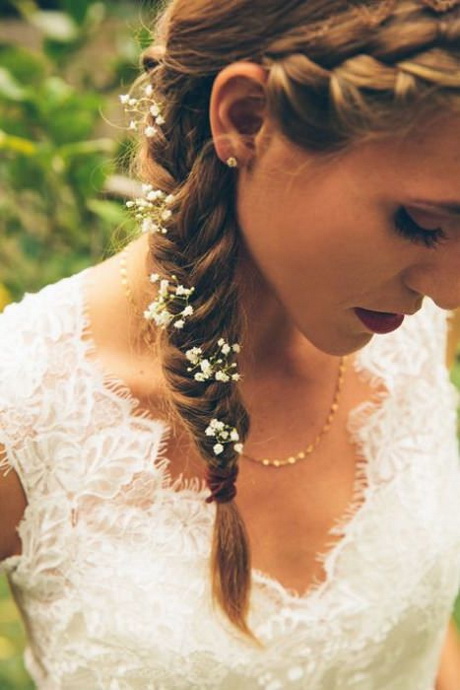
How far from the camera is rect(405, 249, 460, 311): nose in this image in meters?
1.38

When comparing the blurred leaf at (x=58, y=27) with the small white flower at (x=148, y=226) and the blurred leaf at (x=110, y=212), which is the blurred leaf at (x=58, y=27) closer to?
the blurred leaf at (x=110, y=212)

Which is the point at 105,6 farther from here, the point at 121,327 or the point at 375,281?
the point at 375,281

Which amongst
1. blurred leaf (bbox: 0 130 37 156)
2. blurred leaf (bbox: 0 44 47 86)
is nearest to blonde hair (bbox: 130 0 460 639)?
blurred leaf (bbox: 0 130 37 156)

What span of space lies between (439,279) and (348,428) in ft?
1.69

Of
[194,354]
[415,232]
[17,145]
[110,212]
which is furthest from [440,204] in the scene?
[17,145]

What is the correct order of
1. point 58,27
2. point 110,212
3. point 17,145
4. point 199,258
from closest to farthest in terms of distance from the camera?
point 199,258 → point 110,212 → point 17,145 → point 58,27

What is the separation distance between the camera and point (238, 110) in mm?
1361

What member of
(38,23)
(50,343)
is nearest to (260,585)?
(50,343)

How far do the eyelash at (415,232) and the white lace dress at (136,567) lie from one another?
52 cm

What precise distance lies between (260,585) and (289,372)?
36cm

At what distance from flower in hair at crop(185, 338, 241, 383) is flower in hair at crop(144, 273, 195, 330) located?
46mm

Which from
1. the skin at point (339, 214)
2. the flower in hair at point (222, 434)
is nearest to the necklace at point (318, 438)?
the flower in hair at point (222, 434)

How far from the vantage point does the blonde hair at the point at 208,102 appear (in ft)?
4.00

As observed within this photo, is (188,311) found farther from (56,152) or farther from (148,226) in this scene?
(56,152)
